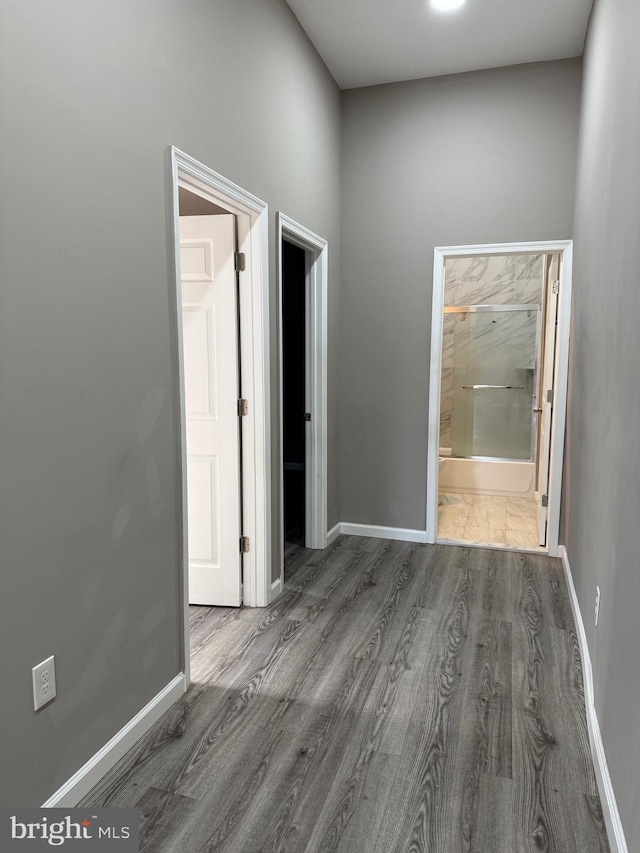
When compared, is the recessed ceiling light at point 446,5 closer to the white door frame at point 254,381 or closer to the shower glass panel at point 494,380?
the white door frame at point 254,381

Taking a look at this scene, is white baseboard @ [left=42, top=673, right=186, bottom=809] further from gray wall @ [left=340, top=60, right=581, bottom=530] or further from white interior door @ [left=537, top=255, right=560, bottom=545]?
white interior door @ [left=537, top=255, right=560, bottom=545]

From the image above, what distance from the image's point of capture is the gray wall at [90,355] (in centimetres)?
151

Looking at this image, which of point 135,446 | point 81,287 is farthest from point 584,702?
point 81,287

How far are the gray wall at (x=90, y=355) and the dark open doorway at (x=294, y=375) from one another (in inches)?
99.0

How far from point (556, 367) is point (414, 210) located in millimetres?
1424

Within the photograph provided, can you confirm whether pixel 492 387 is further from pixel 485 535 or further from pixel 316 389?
pixel 316 389

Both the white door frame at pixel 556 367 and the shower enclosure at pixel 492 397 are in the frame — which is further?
the shower enclosure at pixel 492 397

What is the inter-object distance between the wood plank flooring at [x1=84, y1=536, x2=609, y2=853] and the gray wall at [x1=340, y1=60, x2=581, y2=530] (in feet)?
3.97

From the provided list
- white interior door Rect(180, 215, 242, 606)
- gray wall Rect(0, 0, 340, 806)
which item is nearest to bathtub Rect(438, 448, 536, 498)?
white interior door Rect(180, 215, 242, 606)

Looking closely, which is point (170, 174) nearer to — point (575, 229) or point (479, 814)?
point (479, 814)

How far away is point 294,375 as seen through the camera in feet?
16.6

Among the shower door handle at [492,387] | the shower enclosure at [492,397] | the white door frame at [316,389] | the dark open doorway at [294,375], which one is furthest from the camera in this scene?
the shower door handle at [492,387]

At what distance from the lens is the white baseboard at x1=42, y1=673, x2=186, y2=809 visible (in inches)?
67.7

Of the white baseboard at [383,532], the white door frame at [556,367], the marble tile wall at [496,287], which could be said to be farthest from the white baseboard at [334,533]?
the marble tile wall at [496,287]
